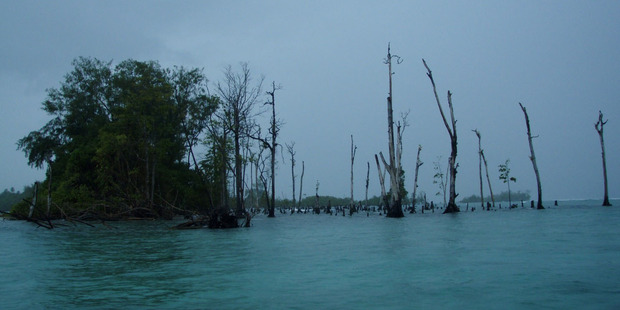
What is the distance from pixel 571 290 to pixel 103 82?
39.0m

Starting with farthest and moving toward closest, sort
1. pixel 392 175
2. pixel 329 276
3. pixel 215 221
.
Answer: pixel 392 175 < pixel 215 221 < pixel 329 276

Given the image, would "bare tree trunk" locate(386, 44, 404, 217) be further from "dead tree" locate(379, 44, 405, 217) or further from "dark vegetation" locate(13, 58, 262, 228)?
"dark vegetation" locate(13, 58, 262, 228)

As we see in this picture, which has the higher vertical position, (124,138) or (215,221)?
(124,138)

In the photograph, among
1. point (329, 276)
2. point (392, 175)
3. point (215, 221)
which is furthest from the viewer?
point (392, 175)

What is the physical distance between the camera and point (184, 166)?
124 feet

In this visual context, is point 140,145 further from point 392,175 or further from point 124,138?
point 392,175

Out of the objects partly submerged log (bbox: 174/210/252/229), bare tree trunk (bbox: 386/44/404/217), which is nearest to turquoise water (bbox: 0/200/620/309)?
partly submerged log (bbox: 174/210/252/229)

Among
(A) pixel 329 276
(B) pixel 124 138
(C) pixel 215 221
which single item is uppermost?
(B) pixel 124 138

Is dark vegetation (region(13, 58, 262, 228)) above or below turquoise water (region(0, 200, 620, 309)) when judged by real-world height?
above

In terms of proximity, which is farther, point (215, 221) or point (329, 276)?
point (215, 221)

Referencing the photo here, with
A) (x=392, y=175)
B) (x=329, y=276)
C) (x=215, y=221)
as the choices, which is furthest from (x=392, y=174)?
(x=329, y=276)

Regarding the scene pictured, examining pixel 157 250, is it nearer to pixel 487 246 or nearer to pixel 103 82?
pixel 487 246

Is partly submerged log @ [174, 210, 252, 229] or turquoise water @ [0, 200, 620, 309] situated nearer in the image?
turquoise water @ [0, 200, 620, 309]

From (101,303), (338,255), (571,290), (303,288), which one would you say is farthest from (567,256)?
(101,303)
